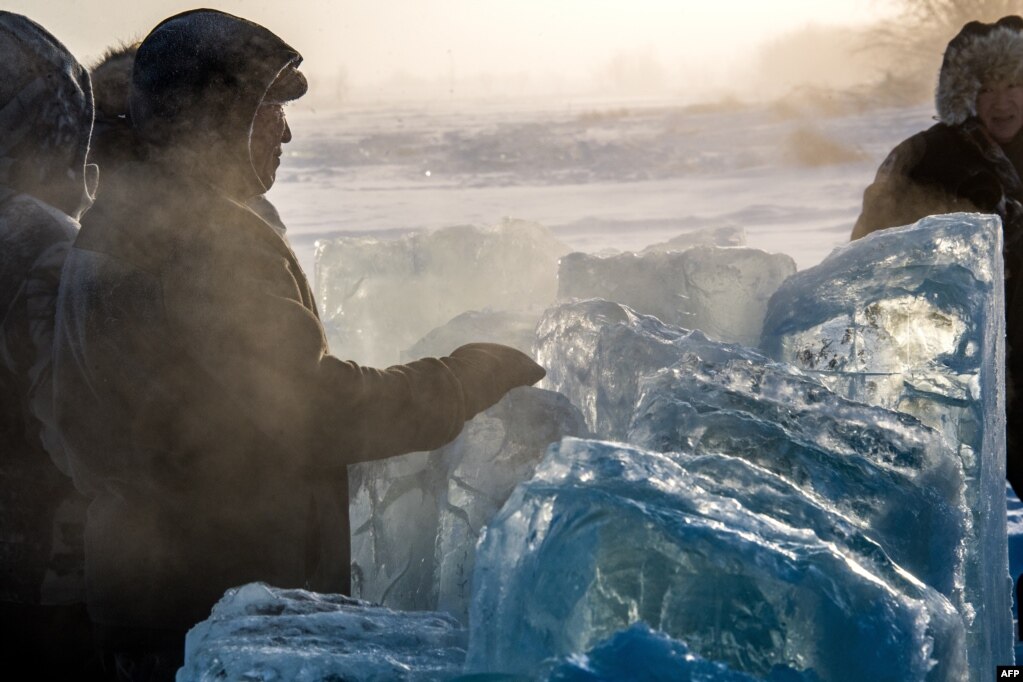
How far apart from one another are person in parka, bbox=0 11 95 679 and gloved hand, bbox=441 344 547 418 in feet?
2.83

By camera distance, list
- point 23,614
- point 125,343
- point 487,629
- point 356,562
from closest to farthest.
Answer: point 487,629 < point 125,343 < point 356,562 < point 23,614

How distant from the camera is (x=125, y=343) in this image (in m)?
1.84

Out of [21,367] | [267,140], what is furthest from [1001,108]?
[21,367]

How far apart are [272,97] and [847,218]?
9461 mm

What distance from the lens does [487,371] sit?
6.47ft

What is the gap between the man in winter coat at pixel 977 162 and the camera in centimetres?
351

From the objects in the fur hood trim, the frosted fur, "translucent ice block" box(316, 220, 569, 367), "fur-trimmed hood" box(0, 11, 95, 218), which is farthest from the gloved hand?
the frosted fur

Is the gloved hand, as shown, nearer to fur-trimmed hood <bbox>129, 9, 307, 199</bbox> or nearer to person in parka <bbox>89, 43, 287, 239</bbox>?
fur-trimmed hood <bbox>129, 9, 307, 199</bbox>

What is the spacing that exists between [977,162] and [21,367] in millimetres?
2649

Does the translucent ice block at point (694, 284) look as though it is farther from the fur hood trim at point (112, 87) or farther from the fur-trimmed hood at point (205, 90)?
the fur hood trim at point (112, 87)

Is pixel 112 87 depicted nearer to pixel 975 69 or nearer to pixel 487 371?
pixel 487 371

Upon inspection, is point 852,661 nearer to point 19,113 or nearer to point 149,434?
point 149,434

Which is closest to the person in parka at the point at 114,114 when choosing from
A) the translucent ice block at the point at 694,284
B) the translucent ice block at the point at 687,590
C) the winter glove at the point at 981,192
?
the translucent ice block at the point at 694,284

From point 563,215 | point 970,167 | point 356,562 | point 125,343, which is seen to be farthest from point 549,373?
point 563,215
